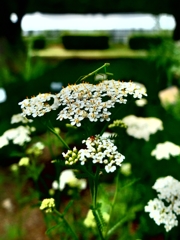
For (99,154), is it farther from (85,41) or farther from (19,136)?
(85,41)

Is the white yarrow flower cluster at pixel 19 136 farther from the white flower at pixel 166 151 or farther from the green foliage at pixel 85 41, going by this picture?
the green foliage at pixel 85 41

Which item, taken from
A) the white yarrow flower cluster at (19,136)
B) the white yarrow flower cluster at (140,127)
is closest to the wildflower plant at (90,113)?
the white yarrow flower cluster at (19,136)

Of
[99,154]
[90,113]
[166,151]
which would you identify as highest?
[90,113]

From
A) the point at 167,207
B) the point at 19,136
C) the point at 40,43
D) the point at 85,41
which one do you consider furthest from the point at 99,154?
the point at 40,43

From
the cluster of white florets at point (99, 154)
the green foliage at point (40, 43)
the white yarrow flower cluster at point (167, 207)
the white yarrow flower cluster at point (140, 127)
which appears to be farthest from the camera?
the green foliage at point (40, 43)

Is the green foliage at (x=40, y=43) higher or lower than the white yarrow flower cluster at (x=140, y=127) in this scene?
lower

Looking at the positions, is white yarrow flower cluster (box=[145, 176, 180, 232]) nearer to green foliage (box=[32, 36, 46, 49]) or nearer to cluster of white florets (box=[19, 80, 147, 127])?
cluster of white florets (box=[19, 80, 147, 127])
